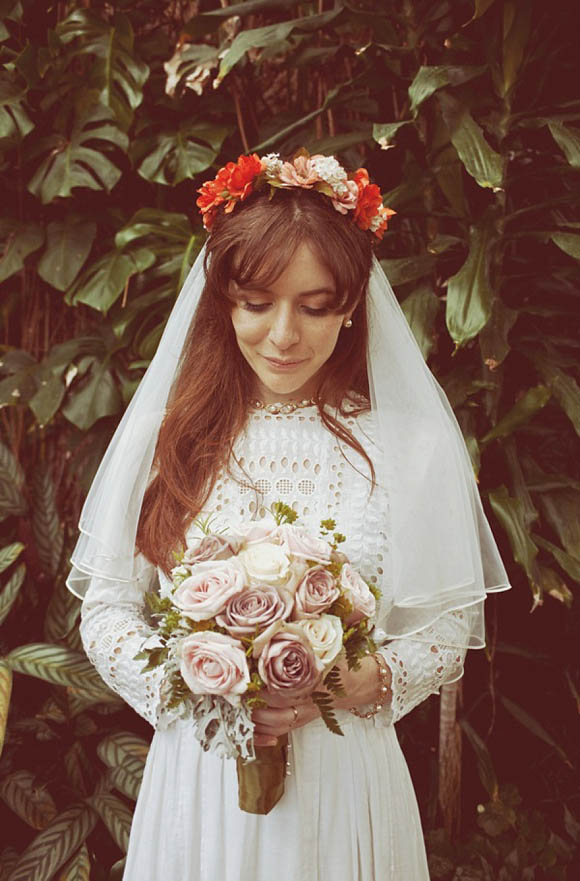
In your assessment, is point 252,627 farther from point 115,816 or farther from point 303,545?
point 115,816

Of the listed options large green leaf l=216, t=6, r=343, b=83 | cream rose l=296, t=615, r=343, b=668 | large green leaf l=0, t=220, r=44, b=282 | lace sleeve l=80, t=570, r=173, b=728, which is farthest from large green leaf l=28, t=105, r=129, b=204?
cream rose l=296, t=615, r=343, b=668

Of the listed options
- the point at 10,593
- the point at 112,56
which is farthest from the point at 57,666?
the point at 112,56

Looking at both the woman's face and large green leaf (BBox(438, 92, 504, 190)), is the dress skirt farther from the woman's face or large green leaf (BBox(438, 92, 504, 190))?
large green leaf (BBox(438, 92, 504, 190))

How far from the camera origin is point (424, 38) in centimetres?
196

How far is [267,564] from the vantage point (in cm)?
95

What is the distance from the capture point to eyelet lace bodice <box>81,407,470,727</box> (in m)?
1.24

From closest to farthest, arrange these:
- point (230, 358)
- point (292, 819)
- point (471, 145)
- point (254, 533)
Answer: point (254, 533) → point (292, 819) → point (230, 358) → point (471, 145)

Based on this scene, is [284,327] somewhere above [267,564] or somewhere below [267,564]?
above

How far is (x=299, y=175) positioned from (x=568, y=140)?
0.78 meters

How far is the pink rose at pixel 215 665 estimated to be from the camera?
0.90 meters

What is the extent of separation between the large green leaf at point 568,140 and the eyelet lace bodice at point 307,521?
0.77 m

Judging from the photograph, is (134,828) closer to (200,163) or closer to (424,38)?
(200,163)

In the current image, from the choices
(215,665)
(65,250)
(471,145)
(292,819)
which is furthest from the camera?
(65,250)

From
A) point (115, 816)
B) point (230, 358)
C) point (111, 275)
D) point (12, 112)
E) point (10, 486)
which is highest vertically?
point (12, 112)
